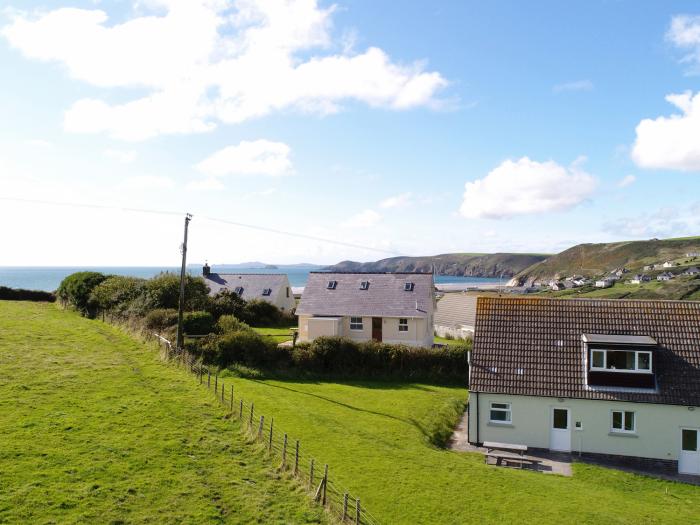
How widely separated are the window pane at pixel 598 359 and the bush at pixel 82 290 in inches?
1639

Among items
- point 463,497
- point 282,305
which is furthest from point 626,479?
point 282,305

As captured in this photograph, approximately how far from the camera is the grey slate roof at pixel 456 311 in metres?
60.0

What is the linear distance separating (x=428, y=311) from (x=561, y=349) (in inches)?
725

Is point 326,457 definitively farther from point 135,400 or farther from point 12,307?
point 12,307

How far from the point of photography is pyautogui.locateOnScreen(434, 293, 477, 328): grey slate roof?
60.0 m

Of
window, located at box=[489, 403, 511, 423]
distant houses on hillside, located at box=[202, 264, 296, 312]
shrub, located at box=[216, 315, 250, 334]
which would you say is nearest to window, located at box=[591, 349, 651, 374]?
window, located at box=[489, 403, 511, 423]

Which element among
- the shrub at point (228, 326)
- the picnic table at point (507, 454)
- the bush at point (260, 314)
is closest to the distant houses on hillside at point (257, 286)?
the bush at point (260, 314)

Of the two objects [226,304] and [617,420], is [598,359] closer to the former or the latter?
[617,420]

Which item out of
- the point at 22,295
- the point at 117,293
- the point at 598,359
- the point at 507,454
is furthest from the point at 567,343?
the point at 22,295

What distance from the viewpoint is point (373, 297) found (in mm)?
45531

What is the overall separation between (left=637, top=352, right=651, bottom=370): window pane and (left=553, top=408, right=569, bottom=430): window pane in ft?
13.3

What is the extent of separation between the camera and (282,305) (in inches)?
2500

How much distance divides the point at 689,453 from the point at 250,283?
49.2 metres

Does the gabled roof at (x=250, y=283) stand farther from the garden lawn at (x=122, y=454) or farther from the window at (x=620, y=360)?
the window at (x=620, y=360)
